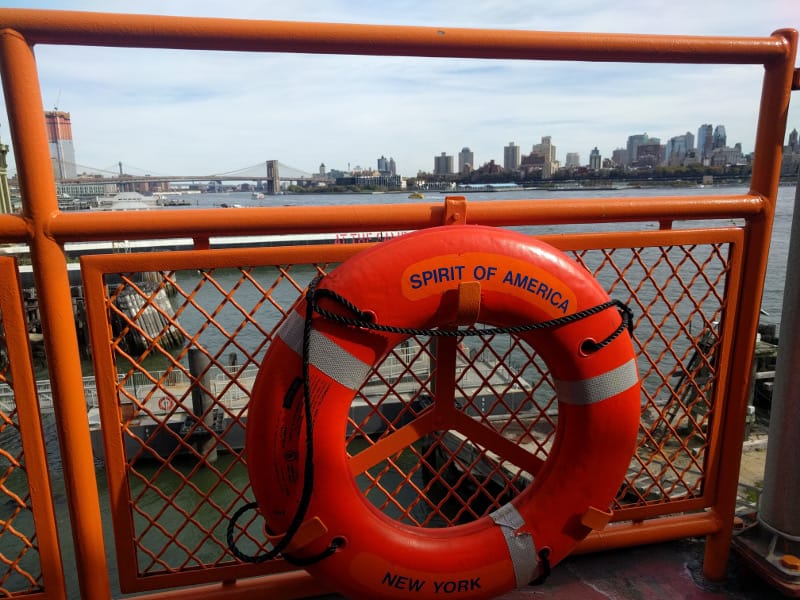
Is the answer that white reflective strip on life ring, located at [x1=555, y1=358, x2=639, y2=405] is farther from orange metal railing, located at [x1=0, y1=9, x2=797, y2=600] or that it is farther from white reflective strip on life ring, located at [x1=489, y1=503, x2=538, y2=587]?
white reflective strip on life ring, located at [x1=489, y1=503, x2=538, y2=587]

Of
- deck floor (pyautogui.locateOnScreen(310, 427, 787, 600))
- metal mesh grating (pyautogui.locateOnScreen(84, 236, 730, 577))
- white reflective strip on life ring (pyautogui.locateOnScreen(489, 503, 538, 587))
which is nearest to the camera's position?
white reflective strip on life ring (pyautogui.locateOnScreen(489, 503, 538, 587))

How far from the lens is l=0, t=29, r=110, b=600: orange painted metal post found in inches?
55.1

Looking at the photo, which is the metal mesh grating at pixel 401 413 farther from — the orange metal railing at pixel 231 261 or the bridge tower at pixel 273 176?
the bridge tower at pixel 273 176

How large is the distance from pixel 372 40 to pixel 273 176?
3563 inches

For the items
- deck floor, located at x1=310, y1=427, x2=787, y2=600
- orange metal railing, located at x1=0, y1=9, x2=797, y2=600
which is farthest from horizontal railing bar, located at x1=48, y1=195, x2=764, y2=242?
deck floor, located at x1=310, y1=427, x2=787, y2=600

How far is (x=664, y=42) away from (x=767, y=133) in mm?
451

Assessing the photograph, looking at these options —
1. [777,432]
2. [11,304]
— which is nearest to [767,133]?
[777,432]

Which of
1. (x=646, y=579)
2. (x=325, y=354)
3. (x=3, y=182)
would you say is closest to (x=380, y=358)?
(x=325, y=354)

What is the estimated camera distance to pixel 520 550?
5.32ft

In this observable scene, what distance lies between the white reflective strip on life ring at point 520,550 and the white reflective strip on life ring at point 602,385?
38 cm

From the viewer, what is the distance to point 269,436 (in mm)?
1462

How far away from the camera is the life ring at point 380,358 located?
4.80 feet

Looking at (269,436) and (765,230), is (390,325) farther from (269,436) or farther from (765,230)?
(765,230)

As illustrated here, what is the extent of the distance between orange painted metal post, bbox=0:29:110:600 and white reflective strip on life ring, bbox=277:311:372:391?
0.57m
